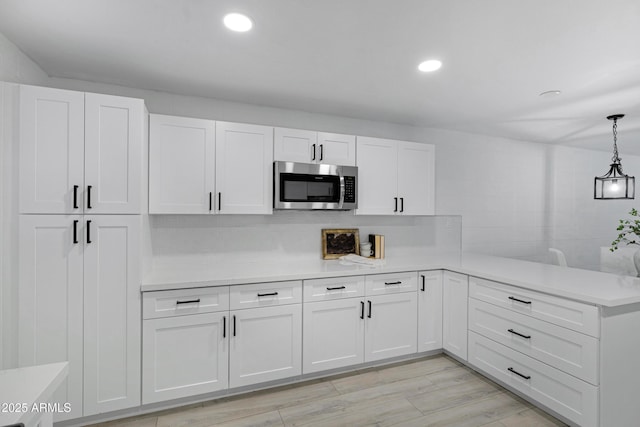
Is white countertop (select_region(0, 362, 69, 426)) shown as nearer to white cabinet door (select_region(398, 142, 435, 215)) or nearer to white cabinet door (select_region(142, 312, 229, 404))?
white cabinet door (select_region(142, 312, 229, 404))

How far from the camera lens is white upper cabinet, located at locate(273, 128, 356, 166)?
2.76m

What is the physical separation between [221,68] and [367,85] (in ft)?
3.62

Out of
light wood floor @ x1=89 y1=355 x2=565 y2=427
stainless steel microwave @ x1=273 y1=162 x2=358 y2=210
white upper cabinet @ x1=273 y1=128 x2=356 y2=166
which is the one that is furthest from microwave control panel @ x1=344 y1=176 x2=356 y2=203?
light wood floor @ x1=89 y1=355 x2=565 y2=427

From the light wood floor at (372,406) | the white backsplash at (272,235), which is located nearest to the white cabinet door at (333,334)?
the light wood floor at (372,406)

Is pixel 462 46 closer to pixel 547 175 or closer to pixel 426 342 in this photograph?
pixel 426 342

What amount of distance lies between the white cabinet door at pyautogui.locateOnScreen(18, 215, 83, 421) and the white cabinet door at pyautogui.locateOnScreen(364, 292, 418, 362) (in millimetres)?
2047

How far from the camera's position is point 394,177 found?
320 cm

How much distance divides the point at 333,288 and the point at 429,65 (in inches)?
70.3

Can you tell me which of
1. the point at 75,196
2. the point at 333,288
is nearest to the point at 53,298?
the point at 75,196

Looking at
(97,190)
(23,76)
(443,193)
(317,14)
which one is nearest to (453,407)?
(443,193)

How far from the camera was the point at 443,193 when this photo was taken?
385cm

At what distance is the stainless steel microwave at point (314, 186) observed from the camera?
2.71m

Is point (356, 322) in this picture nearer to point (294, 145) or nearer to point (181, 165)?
point (294, 145)

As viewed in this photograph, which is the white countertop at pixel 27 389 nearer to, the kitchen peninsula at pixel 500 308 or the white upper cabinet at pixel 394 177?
the kitchen peninsula at pixel 500 308
